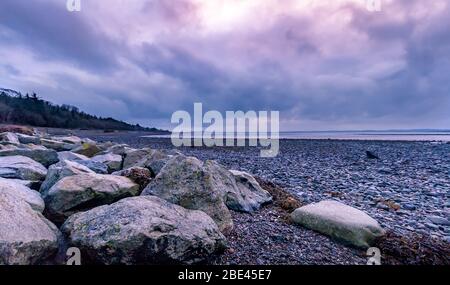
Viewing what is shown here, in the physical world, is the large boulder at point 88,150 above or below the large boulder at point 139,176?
above

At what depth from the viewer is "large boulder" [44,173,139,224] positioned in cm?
443

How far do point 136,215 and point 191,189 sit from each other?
139cm

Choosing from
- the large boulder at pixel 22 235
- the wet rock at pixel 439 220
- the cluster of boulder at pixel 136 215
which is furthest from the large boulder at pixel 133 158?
the wet rock at pixel 439 220

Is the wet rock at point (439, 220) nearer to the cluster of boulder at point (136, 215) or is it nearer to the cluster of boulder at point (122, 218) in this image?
the cluster of boulder at point (136, 215)

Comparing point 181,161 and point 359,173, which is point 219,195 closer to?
point 181,161

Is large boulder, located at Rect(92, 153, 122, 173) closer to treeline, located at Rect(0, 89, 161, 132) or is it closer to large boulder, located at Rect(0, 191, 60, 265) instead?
large boulder, located at Rect(0, 191, 60, 265)

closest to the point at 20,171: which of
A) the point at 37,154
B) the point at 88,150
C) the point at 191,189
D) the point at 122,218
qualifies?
the point at 37,154

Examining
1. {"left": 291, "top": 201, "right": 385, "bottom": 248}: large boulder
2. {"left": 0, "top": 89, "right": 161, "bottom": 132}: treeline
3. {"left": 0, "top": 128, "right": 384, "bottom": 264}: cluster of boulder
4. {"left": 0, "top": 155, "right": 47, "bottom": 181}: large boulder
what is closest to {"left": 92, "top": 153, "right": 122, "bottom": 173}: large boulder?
{"left": 0, "top": 155, "right": 47, "bottom": 181}: large boulder

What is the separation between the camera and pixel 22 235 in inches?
124

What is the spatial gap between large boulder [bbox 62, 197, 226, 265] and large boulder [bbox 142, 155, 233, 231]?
77cm

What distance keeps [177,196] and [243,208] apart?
1472 millimetres

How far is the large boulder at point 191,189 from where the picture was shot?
4.62 m
